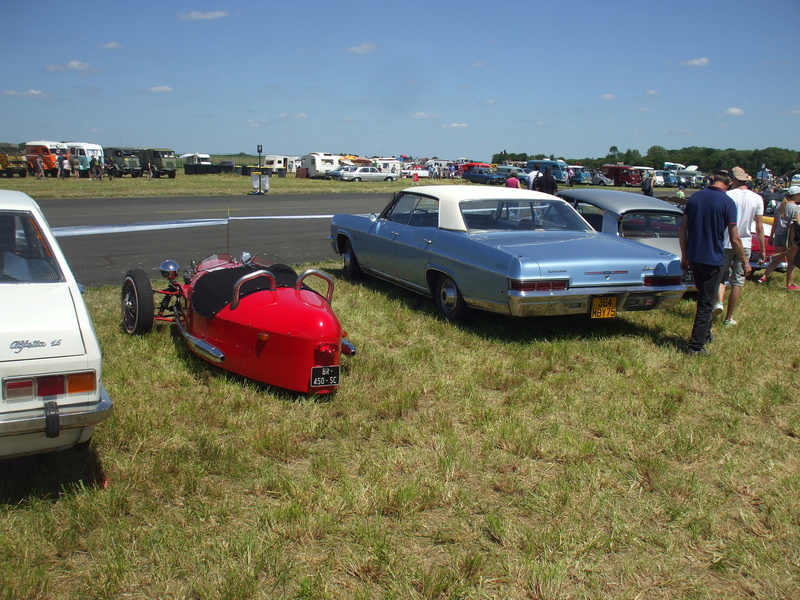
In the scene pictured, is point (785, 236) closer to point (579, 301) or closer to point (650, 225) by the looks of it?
point (650, 225)

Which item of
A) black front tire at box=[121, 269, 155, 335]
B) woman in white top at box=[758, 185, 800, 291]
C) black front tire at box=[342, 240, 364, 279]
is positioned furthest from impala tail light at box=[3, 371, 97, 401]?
woman in white top at box=[758, 185, 800, 291]

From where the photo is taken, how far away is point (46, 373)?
3.05 m

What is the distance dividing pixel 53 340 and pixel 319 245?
416 inches

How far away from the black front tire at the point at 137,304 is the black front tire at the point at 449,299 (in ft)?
9.10

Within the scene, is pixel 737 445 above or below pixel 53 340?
below

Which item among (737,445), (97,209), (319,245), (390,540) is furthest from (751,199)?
(97,209)

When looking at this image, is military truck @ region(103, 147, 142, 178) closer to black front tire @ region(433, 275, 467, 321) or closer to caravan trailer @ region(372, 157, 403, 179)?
caravan trailer @ region(372, 157, 403, 179)

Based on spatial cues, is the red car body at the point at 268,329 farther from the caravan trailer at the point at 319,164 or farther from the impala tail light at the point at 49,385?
the caravan trailer at the point at 319,164

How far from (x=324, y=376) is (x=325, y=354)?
0.16 m

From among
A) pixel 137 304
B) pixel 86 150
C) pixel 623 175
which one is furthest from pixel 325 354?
pixel 623 175

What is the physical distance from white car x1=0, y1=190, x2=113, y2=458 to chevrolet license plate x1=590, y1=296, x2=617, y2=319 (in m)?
4.16

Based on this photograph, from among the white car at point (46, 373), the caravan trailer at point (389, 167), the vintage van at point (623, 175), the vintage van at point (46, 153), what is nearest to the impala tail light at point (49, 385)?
the white car at point (46, 373)

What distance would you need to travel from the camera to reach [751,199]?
763 cm

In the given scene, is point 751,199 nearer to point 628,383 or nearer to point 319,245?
point 628,383
